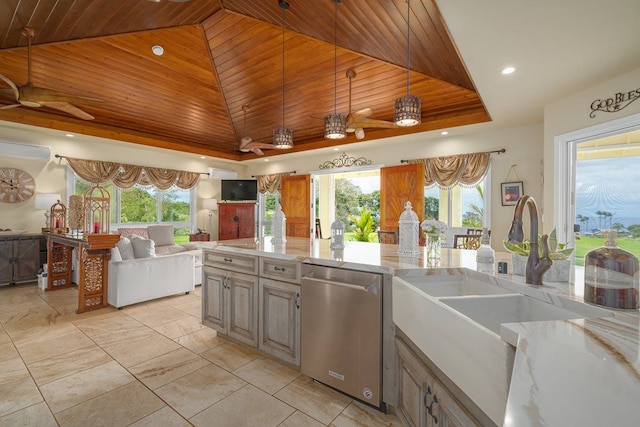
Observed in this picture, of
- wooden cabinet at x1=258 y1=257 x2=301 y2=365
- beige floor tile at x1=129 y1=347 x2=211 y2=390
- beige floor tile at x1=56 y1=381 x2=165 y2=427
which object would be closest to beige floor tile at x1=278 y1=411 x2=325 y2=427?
wooden cabinet at x1=258 y1=257 x2=301 y2=365

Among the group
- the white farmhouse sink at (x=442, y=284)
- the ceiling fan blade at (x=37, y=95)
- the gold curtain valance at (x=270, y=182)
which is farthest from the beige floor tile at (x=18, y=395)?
the gold curtain valance at (x=270, y=182)

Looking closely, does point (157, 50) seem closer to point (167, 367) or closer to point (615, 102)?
point (167, 367)

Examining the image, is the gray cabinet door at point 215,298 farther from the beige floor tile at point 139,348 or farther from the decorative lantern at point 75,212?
the decorative lantern at point 75,212

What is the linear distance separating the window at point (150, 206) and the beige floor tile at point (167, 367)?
4664 millimetres

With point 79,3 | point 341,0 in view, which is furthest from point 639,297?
point 79,3

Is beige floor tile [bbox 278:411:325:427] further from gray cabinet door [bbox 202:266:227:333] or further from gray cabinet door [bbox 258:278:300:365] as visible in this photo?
gray cabinet door [bbox 202:266:227:333]

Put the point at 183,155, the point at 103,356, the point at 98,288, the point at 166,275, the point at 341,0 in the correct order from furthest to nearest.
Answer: the point at 183,155 → the point at 166,275 → the point at 98,288 → the point at 341,0 → the point at 103,356

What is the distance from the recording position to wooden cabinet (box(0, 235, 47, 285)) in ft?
14.6

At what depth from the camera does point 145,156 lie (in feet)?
20.9

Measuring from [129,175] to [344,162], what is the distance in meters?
4.47

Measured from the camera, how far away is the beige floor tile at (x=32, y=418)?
167 centimetres

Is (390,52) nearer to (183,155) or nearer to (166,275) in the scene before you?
(166,275)

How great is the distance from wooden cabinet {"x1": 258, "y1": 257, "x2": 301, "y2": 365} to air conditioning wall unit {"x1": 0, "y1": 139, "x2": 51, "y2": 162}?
518 cm

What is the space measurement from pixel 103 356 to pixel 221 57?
146 inches
